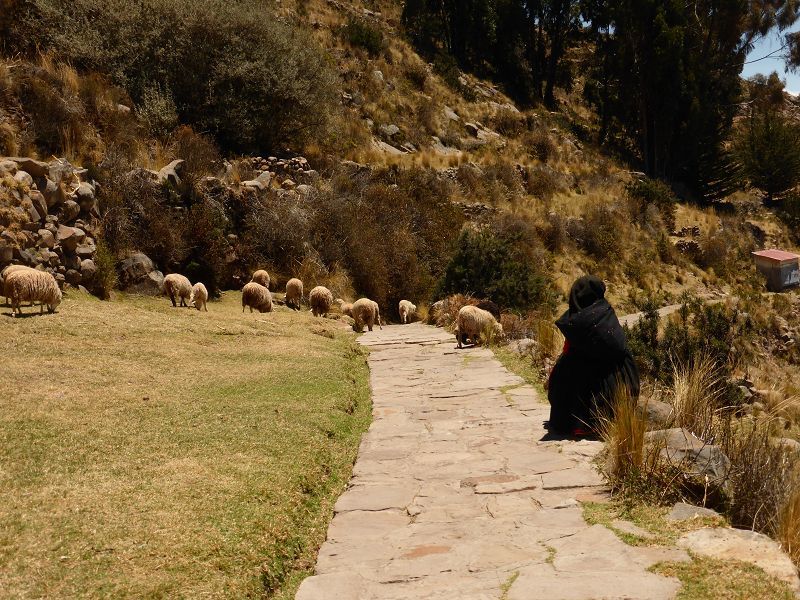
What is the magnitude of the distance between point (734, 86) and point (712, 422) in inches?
Answer: 1537

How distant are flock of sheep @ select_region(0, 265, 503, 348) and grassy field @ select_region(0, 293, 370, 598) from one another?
35 centimetres

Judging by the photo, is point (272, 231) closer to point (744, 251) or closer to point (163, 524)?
point (163, 524)

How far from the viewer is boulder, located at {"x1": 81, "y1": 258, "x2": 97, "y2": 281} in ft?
40.5

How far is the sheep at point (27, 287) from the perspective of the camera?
9041mm

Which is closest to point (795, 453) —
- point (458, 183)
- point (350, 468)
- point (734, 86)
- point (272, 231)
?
point (350, 468)

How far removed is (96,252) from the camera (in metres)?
12.7

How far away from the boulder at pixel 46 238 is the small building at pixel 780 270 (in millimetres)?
26406

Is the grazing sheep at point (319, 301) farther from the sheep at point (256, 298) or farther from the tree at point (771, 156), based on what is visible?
the tree at point (771, 156)

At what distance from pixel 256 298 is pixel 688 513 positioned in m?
11.4

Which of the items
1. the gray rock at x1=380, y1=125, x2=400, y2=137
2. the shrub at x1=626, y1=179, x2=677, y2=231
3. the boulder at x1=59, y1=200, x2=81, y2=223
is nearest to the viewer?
the boulder at x1=59, y1=200, x2=81, y2=223

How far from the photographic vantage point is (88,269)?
40.6 feet

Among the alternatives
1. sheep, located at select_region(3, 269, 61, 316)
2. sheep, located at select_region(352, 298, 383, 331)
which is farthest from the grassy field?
sheep, located at select_region(352, 298, 383, 331)

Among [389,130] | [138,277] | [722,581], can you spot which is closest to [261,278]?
[138,277]

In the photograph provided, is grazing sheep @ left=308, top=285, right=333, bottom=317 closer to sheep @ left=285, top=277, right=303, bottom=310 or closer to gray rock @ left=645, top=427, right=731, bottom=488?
sheep @ left=285, top=277, right=303, bottom=310
